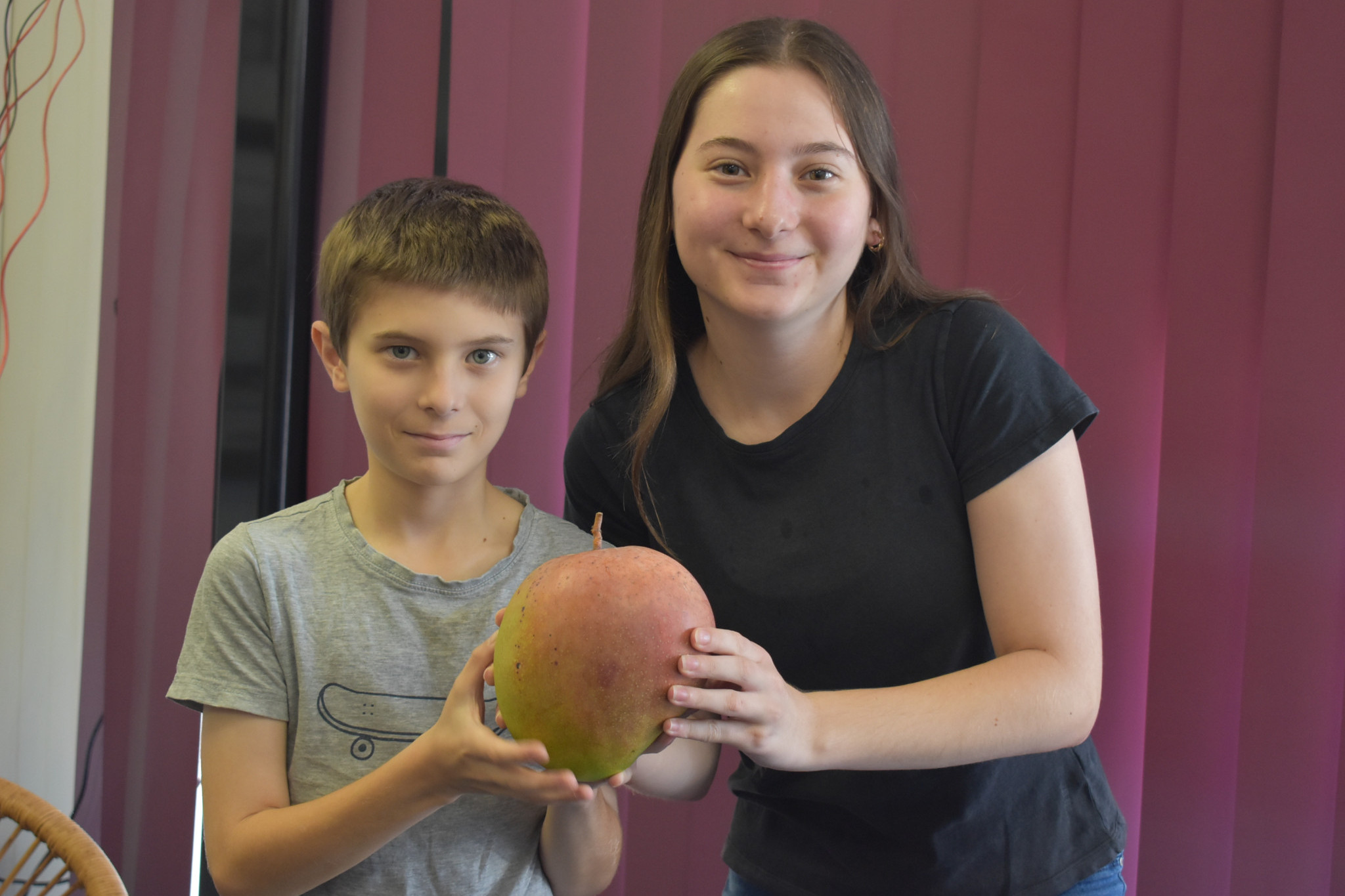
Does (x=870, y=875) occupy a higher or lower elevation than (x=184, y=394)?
lower

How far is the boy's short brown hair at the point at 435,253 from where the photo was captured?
1062 millimetres

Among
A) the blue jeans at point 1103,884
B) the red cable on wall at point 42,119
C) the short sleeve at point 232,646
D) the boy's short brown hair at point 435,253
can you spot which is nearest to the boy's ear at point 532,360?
the boy's short brown hair at point 435,253

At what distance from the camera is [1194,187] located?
1.41m

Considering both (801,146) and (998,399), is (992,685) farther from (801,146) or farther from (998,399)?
(801,146)

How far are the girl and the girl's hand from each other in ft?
0.57

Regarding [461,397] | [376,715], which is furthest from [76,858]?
[461,397]

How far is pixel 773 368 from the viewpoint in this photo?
1.18 m

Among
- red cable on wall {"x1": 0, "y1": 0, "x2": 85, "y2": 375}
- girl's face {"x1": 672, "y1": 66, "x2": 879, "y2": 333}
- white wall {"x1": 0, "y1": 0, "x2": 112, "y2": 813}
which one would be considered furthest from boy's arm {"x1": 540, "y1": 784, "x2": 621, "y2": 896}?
red cable on wall {"x1": 0, "y1": 0, "x2": 85, "y2": 375}

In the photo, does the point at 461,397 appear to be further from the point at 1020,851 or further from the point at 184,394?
the point at 184,394

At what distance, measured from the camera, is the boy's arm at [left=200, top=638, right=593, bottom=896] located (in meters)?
0.81

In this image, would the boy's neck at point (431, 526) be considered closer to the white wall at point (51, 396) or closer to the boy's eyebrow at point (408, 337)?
the boy's eyebrow at point (408, 337)

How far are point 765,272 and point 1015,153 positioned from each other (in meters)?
0.65

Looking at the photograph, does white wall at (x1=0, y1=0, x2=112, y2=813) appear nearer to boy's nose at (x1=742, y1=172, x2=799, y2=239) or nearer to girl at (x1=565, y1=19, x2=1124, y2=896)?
girl at (x1=565, y1=19, x2=1124, y2=896)

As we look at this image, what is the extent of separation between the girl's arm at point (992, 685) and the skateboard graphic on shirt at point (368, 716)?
299 mm
